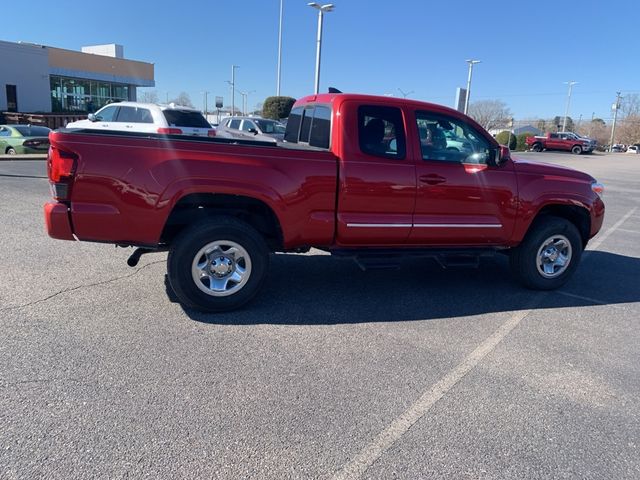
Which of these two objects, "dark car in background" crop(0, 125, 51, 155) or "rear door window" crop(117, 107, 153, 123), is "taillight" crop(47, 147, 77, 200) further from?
"dark car in background" crop(0, 125, 51, 155)

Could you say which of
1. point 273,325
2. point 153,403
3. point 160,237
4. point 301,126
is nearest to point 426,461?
point 153,403

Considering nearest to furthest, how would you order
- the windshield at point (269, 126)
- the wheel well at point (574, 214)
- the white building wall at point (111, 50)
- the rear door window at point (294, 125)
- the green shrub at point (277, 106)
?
the wheel well at point (574, 214) → the rear door window at point (294, 125) → the windshield at point (269, 126) → the green shrub at point (277, 106) → the white building wall at point (111, 50)

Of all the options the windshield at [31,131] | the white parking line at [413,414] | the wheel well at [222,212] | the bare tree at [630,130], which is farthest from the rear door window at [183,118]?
the bare tree at [630,130]

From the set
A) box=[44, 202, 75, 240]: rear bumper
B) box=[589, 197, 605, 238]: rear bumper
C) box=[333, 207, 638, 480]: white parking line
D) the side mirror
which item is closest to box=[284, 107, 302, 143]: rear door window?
the side mirror

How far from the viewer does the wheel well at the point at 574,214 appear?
5947 mm

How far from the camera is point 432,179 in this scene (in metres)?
5.14

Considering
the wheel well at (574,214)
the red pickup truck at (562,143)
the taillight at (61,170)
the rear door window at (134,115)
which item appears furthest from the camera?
the red pickup truck at (562,143)

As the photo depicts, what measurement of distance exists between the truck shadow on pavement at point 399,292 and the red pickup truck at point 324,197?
30cm

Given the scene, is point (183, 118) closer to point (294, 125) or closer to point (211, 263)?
point (294, 125)

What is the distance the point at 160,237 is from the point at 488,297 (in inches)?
138

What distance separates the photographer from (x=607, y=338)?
4.65m

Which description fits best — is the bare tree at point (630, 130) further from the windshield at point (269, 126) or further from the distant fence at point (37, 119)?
the distant fence at point (37, 119)

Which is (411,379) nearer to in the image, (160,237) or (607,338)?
(607,338)

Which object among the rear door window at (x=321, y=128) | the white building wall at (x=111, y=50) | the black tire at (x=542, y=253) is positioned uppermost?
the white building wall at (x=111, y=50)
